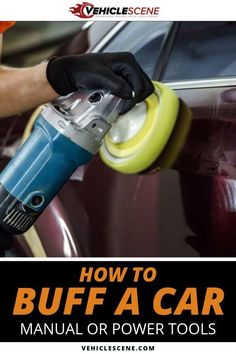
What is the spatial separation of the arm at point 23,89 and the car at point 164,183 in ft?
0.20

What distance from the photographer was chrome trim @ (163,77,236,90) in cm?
208

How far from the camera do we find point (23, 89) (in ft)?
7.21

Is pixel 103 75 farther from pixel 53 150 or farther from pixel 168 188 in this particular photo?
pixel 168 188

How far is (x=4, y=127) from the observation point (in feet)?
7.50

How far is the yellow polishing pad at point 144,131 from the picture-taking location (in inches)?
82.0

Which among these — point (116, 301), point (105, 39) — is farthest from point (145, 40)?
point (116, 301)

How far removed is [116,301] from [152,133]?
0.53 m

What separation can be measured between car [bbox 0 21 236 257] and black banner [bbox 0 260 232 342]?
0.19 ft

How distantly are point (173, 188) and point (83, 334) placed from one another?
1.74 feet

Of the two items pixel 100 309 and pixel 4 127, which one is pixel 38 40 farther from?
pixel 100 309
